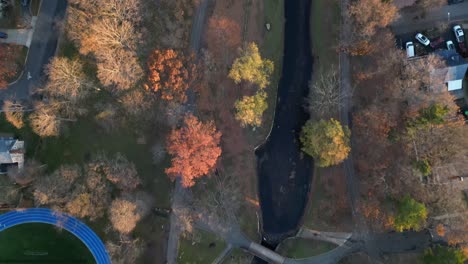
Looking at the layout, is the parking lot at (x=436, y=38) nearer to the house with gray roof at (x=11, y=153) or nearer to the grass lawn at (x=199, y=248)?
the grass lawn at (x=199, y=248)

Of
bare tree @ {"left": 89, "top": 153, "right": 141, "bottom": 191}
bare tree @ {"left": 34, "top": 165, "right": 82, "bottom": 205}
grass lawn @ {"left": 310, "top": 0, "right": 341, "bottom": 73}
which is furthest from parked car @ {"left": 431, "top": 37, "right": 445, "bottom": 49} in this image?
bare tree @ {"left": 34, "top": 165, "right": 82, "bottom": 205}

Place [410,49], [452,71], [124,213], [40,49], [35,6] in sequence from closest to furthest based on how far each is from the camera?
[124,213] < [452,71] < [410,49] < [40,49] < [35,6]

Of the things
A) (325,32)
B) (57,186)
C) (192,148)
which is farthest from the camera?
(325,32)

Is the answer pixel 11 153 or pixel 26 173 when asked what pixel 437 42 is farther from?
pixel 11 153

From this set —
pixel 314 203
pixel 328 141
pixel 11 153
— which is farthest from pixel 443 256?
pixel 11 153

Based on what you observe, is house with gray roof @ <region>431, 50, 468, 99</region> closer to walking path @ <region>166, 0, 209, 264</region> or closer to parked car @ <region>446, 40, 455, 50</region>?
parked car @ <region>446, 40, 455, 50</region>

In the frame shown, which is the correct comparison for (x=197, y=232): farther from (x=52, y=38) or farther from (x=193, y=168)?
(x=52, y=38)

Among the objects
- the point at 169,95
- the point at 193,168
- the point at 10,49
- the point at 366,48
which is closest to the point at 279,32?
the point at 366,48
